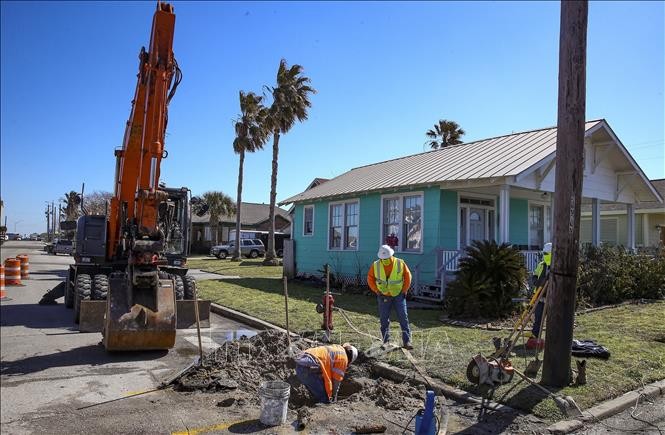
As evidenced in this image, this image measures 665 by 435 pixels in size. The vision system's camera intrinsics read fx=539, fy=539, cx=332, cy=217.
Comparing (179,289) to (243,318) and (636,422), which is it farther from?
(636,422)

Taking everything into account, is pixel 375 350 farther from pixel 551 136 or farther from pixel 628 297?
pixel 551 136

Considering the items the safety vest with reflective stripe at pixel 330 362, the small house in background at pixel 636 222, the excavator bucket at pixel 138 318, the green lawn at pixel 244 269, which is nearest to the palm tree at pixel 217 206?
the green lawn at pixel 244 269

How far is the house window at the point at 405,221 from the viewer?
635 inches

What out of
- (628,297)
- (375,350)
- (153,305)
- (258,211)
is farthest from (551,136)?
(258,211)

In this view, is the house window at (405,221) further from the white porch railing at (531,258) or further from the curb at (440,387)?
the curb at (440,387)

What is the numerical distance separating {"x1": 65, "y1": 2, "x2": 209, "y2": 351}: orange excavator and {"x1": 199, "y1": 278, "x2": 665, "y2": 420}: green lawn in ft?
8.79

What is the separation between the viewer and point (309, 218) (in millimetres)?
21922

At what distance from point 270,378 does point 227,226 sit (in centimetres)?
4687

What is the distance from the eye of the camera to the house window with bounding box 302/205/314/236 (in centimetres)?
2165

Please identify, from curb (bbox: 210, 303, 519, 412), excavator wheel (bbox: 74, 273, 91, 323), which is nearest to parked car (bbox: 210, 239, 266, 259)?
excavator wheel (bbox: 74, 273, 91, 323)

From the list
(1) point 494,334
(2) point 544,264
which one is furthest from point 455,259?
(2) point 544,264

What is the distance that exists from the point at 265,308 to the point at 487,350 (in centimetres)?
602

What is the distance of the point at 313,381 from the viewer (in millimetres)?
5809

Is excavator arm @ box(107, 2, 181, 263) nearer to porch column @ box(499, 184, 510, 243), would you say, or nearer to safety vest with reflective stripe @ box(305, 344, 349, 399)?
safety vest with reflective stripe @ box(305, 344, 349, 399)
